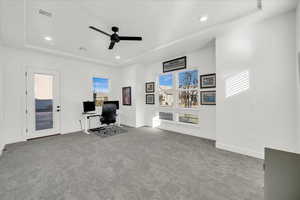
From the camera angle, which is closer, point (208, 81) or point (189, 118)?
point (208, 81)

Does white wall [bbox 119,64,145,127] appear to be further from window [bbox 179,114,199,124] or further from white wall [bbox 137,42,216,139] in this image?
window [bbox 179,114,199,124]

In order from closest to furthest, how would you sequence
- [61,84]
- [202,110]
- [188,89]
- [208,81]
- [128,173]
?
[128,173]
[208,81]
[202,110]
[188,89]
[61,84]

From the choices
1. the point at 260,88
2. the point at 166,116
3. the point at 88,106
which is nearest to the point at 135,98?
the point at 166,116

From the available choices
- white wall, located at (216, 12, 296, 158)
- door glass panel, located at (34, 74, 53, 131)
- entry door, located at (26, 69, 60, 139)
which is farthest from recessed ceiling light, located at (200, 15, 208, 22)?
door glass panel, located at (34, 74, 53, 131)

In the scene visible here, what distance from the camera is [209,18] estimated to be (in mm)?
2605

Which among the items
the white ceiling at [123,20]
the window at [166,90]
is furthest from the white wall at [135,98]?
the white ceiling at [123,20]

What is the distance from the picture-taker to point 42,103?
4.29m

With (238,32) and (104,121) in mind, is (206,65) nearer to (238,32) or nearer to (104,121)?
(238,32)

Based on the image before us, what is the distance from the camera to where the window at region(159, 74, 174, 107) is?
5129mm

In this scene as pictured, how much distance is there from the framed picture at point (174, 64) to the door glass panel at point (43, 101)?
172 inches

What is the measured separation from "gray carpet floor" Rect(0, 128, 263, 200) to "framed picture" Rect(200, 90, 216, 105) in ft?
4.21

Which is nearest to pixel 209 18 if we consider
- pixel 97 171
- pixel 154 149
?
pixel 154 149

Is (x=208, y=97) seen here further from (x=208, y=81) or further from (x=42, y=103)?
(x=42, y=103)

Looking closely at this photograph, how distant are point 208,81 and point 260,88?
56.9 inches
